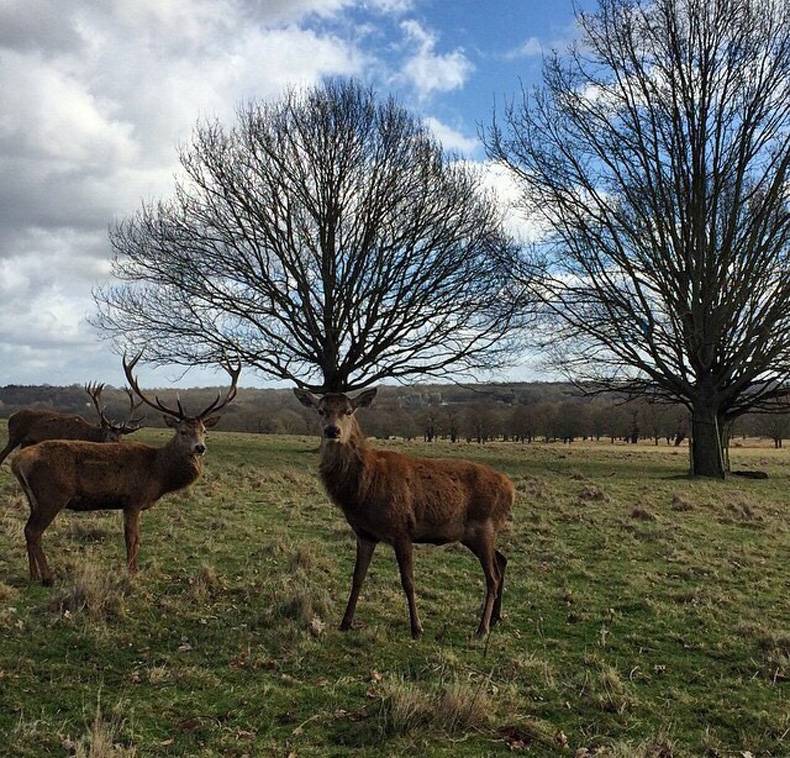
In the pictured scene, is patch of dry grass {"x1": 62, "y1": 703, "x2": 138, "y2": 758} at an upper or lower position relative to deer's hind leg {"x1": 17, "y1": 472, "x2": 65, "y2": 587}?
lower

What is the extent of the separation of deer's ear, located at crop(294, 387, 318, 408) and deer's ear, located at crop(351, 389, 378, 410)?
42 cm

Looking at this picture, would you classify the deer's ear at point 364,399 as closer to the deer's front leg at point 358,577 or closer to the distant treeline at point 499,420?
the deer's front leg at point 358,577

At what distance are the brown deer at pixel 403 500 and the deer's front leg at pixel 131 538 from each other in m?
2.64

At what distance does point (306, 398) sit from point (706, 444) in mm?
19142

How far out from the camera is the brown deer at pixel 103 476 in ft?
25.1

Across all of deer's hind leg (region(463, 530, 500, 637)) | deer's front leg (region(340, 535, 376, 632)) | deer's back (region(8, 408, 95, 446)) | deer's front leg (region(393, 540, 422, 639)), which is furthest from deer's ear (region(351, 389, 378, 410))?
deer's back (region(8, 408, 95, 446))

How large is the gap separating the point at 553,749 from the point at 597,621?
300cm

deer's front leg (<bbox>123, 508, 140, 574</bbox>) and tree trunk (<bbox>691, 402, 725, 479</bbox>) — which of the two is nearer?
deer's front leg (<bbox>123, 508, 140, 574</bbox>)

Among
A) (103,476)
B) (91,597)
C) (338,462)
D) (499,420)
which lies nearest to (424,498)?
(338,462)

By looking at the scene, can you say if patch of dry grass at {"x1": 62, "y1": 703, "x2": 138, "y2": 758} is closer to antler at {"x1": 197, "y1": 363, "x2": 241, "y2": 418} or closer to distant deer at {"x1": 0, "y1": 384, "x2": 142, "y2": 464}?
antler at {"x1": 197, "y1": 363, "x2": 241, "y2": 418}

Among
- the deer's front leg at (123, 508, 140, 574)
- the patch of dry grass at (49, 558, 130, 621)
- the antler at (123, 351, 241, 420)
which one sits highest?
the antler at (123, 351, 241, 420)

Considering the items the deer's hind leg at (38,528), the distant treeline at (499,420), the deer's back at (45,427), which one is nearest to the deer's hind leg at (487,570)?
the deer's hind leg at (38,528)

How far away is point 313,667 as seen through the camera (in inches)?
218

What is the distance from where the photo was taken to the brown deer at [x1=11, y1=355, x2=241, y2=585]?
766cm
